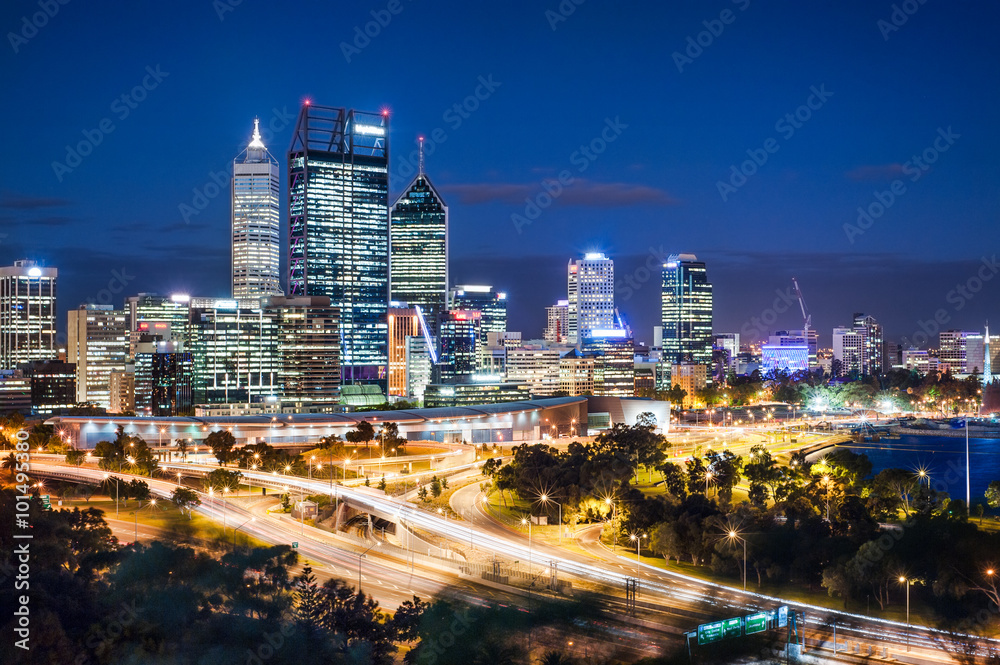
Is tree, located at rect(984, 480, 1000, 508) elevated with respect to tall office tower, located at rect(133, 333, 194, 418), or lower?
lower

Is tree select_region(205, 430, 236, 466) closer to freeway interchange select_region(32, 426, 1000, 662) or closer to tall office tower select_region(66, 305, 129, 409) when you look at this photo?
freeway interchange select_region(32, 426, 1000, 662)

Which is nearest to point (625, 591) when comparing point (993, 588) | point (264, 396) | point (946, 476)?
point (993, 588)

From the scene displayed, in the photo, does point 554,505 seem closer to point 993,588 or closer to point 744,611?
point 744,611

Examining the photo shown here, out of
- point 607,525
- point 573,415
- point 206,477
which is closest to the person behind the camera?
point 607,525

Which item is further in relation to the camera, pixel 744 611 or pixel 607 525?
pixel 607 525

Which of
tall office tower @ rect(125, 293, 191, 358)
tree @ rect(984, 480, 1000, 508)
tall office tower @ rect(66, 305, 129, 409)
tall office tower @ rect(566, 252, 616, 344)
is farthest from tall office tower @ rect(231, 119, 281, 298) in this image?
tree @ rect(984, 480, 1000, 508)

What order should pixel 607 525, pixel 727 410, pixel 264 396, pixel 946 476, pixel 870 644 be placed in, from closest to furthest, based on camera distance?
1. pixel 870 644
2. pixel 607 525
3. pixel 946 476
4. pixel 264 396
5. pixel 727 410
